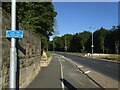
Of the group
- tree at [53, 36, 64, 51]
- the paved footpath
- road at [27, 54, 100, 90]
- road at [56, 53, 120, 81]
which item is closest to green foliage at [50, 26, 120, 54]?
tree at [53, 36, 64, 51]

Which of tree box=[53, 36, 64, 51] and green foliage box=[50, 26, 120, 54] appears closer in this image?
green foliage box=[50, 26, 120, 54]

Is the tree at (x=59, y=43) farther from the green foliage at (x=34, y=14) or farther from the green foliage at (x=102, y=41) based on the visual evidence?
the green foliage at (x=34, y=14)

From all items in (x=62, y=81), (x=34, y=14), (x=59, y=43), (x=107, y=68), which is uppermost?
(x=59, y=43)

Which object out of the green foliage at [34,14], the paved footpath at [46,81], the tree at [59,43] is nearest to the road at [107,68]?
the paved footpath at [46,81]

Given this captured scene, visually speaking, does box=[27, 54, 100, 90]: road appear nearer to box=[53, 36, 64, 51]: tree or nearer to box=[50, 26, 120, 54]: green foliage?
box=[50, 26, 120, 54]: green foliage

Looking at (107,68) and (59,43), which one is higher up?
(59,43)

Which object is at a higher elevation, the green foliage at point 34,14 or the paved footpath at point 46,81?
the green foliage at point 34,14

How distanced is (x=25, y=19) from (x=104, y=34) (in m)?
94.9

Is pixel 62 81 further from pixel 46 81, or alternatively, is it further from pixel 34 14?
pixel 34 14

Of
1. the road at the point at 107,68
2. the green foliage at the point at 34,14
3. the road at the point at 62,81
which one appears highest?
the green foliage at the point at 34,14

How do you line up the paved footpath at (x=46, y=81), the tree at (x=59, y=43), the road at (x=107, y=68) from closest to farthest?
1. the paved footpath at (x=46, y=81)
2. the road at (x=107, y=68)
3. the tree at (x=59, y=43)

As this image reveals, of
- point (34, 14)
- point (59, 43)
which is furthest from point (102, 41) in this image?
point (34, 14)

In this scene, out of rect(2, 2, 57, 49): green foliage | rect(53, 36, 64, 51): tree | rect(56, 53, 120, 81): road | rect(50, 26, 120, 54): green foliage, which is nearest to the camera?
rect(56, 53, 120, 81): road

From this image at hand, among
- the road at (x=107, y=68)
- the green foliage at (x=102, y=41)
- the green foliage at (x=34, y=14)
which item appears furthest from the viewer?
the green foliage at (x=102, y=41)
